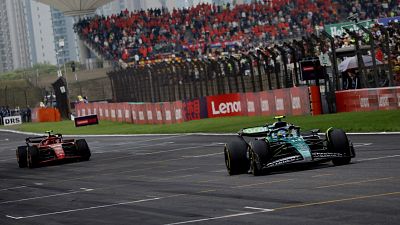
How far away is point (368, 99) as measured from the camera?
34438 millimetres

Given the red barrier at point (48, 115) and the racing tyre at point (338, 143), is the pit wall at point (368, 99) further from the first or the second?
the red barrier at point (48, 115)

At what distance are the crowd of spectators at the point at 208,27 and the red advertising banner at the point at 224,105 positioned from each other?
26.3 m

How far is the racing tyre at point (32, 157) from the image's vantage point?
30078 mm

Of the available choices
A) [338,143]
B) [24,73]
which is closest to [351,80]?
[338,143]

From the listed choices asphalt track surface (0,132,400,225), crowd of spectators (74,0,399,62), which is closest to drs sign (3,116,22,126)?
crowd of spectators (74,0,399,62)

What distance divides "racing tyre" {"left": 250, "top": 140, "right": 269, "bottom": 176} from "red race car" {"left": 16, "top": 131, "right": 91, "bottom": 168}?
1260 centimetres

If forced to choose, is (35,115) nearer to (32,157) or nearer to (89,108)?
(89,108)

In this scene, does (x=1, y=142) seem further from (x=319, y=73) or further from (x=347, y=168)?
(x=347, y=168)

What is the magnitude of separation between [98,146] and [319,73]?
8.79 metres

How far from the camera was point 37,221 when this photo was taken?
15188mm

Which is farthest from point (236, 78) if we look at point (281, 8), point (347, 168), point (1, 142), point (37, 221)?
point (281, 8)

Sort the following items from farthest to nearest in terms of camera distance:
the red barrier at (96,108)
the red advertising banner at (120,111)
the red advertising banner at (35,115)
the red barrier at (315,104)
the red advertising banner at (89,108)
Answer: the red advertising banner at (35,115), the red advertising banner at (89,108), the red barrier at (96,108), the red advertising banner at (120,111), the red barrier at (315,104)

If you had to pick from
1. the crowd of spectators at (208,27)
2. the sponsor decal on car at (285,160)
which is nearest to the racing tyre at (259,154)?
the sponsor decal on car at (285,160)

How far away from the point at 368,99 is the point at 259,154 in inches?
652
